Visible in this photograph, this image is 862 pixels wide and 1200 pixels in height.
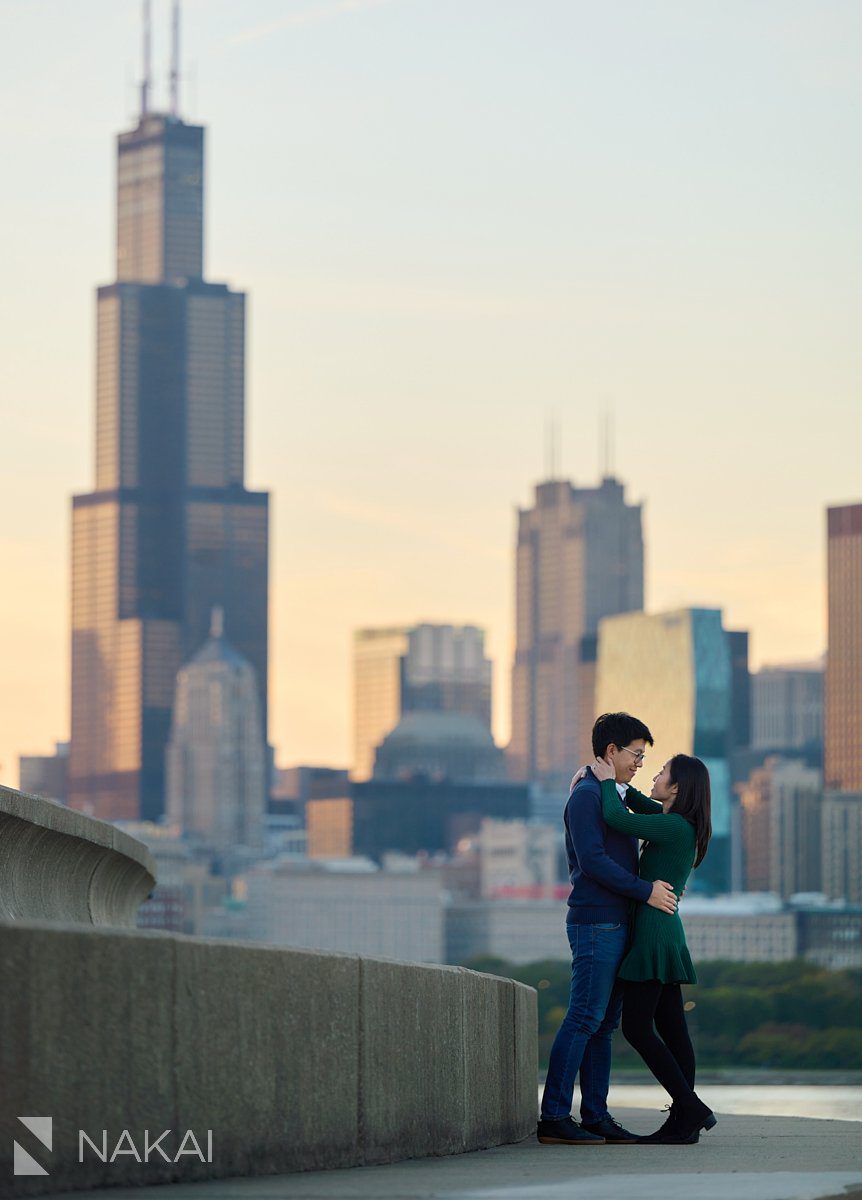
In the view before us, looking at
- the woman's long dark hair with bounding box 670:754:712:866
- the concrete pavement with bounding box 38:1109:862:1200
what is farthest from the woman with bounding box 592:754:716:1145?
the concrete pavement with bounding box 38:1109:862:1200

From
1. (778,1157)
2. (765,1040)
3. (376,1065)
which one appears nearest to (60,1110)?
(376,1065)

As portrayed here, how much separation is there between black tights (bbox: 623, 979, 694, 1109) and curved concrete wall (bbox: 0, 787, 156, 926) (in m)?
2.58

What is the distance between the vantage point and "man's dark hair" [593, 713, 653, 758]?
40.1ft

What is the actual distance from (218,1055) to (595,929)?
142 inches

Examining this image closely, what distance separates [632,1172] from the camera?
32.4 ft

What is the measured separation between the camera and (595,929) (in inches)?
478

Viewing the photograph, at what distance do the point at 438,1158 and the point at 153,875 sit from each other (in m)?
7.10

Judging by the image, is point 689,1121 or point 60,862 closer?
point 689,1121

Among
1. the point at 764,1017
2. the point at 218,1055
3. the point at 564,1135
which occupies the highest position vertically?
the point at 218,1055

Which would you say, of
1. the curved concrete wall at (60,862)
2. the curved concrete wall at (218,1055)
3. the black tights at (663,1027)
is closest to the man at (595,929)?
the black tights at (663,1027)

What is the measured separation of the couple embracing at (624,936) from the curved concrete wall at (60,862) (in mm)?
2296

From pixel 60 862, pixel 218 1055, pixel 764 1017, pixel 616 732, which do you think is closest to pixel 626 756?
pixel 616 732

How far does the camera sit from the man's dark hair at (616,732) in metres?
12.2

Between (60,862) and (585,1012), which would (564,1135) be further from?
(60,862)
